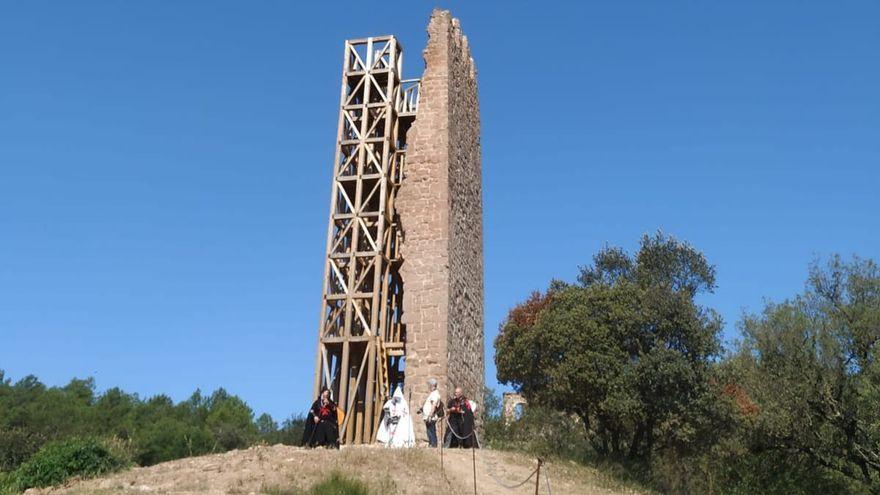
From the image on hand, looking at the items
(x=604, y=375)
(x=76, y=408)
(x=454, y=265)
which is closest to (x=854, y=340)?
(x=604, y=375)

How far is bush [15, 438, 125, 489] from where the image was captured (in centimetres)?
1376

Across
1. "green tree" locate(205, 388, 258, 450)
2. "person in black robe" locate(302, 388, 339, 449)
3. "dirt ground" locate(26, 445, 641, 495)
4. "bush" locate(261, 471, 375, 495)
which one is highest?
"green tree" locate(205, 388, 258, 450)

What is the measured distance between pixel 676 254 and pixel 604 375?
532 inches

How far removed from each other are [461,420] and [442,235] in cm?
481

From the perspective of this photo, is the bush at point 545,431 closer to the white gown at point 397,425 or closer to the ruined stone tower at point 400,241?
the ruined stone tower at point 400,241

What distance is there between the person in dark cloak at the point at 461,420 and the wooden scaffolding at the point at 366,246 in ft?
10.6

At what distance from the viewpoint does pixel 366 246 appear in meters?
22.2

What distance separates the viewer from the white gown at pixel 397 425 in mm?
17922

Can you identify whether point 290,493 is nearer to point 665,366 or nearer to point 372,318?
point 372,318

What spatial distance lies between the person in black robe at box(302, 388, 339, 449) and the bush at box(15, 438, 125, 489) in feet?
11.4

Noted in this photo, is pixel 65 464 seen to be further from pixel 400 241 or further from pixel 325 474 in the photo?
pixel 400 241

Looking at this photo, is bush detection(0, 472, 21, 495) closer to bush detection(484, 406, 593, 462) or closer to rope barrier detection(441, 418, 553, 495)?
rope barrier detection(441, 418, 553, 495)

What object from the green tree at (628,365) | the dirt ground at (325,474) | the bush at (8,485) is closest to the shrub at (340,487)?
the dirt ground at (325,474)

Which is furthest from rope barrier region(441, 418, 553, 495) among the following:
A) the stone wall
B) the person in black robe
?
the person in black robe
